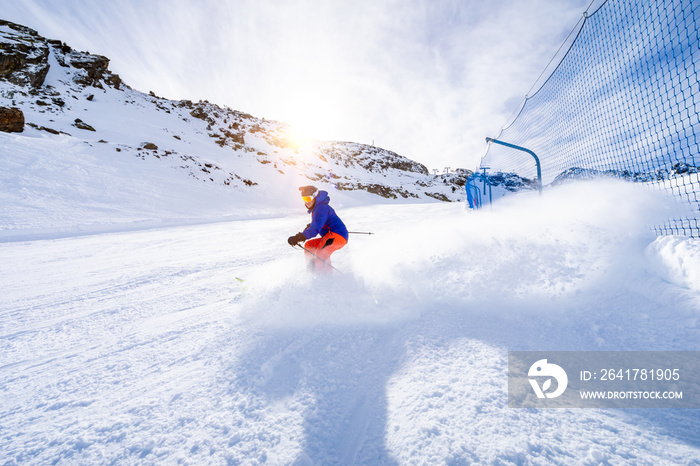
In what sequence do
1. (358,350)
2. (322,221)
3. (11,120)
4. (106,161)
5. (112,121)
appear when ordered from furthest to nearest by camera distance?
(112,121)
(106,161)
(11,120)
(322,221)
(358,350)

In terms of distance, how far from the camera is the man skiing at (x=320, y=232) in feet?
13.3

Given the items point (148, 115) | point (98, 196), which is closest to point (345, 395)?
point (98, 196)

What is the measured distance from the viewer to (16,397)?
6.17 ft

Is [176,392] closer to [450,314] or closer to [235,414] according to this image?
[235,414]

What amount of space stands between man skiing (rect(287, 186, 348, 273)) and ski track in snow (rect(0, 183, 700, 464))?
39 centimetres

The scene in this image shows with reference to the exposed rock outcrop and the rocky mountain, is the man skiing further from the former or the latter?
the exposed rock outcrop

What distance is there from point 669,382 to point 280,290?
3.40 m

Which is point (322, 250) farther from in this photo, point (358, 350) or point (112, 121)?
point (112, 121)

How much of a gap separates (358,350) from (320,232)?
213cm

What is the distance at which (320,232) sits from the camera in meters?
4.12

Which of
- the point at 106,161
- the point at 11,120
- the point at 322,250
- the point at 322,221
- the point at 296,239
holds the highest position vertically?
the point at 11,120

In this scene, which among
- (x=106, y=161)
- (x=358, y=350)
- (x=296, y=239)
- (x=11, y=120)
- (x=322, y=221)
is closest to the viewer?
(x=358, y=350)

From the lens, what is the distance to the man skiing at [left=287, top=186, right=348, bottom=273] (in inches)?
159

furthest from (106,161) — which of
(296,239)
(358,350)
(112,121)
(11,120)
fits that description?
(358,350)
